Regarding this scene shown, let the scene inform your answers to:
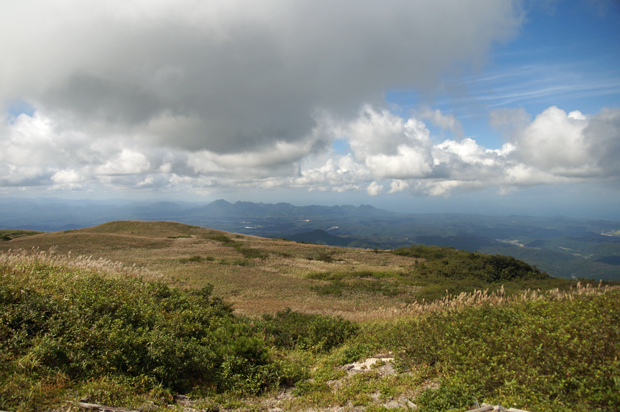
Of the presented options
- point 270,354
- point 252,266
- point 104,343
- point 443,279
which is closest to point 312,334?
point 270,354

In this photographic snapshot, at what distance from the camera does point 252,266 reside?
99.8 ft

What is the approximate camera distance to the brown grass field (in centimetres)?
1653

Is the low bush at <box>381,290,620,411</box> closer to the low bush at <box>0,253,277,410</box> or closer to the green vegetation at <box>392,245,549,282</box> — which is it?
the low bush at <box>0,253,277,410</box>

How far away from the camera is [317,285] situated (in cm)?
2322

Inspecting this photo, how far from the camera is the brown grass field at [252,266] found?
16.5 metres

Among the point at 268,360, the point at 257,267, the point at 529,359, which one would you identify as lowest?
the point at 257,267

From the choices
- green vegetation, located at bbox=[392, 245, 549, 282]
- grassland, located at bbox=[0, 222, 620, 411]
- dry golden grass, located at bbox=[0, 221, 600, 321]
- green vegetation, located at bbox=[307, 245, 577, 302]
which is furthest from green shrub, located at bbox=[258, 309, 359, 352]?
green vegetation, located at bbox=[392, 245, 549, 282]

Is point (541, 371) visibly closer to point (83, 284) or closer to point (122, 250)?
point (83, 284)

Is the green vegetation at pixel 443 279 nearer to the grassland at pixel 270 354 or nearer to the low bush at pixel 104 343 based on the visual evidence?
the grassland at pixel 270 354

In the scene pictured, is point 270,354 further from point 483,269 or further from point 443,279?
point 483,269

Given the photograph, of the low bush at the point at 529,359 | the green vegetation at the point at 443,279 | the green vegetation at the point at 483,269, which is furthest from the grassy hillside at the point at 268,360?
the green vegetation at the point at 483,269

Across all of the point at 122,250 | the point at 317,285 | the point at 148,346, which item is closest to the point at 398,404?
the point at 148,346

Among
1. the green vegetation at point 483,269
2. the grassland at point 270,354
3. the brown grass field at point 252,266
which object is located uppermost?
the grassland at point 270,354

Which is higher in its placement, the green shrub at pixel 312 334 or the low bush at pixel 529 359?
the low bush at pixel 529 359
